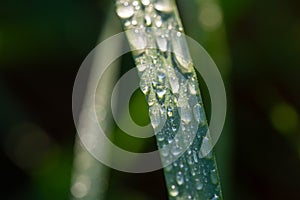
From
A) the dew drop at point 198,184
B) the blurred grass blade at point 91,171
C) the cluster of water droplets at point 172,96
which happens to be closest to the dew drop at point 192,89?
the cluster of water droplets at point 172,96

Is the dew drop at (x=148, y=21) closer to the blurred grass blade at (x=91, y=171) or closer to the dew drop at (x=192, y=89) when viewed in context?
the dew drop at (x=192, y=89)

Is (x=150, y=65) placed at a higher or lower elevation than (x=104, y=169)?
higher

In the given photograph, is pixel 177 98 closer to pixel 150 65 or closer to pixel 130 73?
pixel 150 65

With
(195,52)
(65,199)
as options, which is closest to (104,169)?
(65,199)

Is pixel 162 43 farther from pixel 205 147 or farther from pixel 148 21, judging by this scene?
pixel 205 147

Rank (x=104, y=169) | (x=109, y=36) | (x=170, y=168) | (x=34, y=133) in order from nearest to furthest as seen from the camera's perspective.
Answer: (x=170, y=168)
(x=104, y=169)
(x=109, y=36)
(x=34, y=133)

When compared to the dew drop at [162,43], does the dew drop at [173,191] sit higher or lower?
lower
